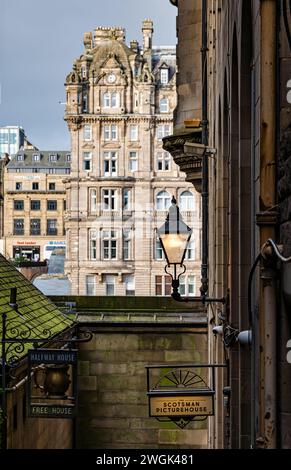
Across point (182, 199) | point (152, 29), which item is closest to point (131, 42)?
point (152, 29)

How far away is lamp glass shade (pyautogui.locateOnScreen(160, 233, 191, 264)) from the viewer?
11.7 m

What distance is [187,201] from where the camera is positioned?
1921 inches

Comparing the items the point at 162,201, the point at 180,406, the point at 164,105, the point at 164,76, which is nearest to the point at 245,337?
the point at 180,406

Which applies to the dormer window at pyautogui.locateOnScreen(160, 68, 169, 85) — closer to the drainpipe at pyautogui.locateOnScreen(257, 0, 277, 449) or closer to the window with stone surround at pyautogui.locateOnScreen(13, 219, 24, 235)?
the window with stone surround at pyautogui.locateOnScreen(13, 219, 24, 235)

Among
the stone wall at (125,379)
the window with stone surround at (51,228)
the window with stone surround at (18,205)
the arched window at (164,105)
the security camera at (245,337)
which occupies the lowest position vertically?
the stone wall at (125,379)

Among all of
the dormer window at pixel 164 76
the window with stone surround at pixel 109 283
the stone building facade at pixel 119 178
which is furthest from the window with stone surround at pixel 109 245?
the dormer window at pixel 164 76

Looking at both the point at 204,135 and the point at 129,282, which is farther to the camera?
the point at 129,282

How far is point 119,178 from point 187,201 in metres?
4.31

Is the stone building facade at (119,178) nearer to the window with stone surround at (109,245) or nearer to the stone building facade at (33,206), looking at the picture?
the window with stone surround at (109,245)

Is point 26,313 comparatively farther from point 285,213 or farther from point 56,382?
Answer: point 285,213

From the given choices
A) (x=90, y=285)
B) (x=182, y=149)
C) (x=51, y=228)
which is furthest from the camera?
(x=51, y=228)

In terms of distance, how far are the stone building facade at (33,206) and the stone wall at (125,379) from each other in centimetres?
6825

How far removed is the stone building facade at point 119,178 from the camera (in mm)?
48062

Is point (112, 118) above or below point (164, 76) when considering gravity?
below
